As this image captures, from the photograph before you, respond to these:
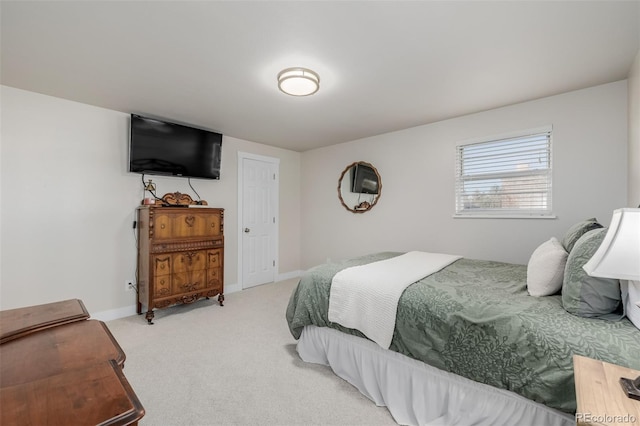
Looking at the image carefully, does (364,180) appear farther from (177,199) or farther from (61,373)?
(61,373)

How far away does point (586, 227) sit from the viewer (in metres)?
1.87

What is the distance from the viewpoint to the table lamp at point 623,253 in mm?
959

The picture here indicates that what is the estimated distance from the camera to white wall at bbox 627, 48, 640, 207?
2090mm

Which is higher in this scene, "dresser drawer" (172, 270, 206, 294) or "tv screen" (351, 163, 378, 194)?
"tv screen" (351, 163, 378, 194)

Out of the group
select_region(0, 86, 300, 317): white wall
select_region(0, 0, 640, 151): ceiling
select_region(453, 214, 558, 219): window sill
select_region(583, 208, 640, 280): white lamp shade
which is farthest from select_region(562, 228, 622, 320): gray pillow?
select_region(0, 86, 300, 317): white wall

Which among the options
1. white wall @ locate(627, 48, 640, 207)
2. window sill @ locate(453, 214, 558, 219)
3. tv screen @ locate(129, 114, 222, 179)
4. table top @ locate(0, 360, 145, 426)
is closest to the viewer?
table top @ locate(0, 360, 145, 426)

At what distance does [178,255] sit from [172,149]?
4.36ft

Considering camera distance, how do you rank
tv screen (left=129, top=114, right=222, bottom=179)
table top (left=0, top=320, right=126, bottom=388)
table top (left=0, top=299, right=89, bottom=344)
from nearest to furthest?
table top (left=0, top=320, right=126, bottom=388)
table top (left=0, top=299, right=89, bottom=344)
tv screen (left=129, top=114, right=222, bottom=179)

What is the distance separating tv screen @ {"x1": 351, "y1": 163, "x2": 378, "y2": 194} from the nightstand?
333 cm

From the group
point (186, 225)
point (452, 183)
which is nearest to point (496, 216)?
point (452, 183)

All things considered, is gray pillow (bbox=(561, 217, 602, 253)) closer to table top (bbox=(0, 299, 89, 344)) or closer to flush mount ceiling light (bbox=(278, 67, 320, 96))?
flush mount ceiling light (bbox=(278, 67, 320, 96))

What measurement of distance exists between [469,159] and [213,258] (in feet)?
11.3

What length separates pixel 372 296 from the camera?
193 cm

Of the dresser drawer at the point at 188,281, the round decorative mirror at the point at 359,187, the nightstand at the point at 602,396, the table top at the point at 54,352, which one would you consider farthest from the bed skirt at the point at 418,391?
the round decorative mirror at the point at 359,187
